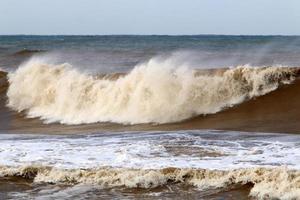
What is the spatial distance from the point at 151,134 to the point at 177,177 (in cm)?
402

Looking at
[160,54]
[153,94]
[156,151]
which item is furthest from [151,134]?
[160,54]

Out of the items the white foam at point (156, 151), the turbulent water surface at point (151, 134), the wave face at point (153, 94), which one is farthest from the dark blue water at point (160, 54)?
the white foam at point (156, 151)

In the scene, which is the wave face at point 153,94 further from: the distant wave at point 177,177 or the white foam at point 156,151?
the distant wave at point 177,177

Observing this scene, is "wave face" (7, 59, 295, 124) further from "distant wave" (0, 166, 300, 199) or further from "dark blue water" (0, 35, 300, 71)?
"distant wave" (0, 166, 300, 199)

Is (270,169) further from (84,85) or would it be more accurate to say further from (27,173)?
(84,85)

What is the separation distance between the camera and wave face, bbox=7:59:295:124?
1525 cm

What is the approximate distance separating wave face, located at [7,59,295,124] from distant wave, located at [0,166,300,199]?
19.3 feet

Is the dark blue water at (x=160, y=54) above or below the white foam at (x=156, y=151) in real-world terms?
above

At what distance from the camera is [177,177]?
8.24m

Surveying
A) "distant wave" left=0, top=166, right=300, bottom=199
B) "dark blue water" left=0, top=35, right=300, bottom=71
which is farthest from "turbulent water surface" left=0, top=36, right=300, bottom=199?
"dark blue water" left=0, top=35, right=300, bottom=71

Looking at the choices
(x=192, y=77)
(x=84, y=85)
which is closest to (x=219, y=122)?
(x=192, y=77)

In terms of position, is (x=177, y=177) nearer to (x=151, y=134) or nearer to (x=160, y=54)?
(x=151, y=134)

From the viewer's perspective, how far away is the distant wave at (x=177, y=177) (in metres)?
7.48

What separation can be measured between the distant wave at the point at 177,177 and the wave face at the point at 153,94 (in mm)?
5892
